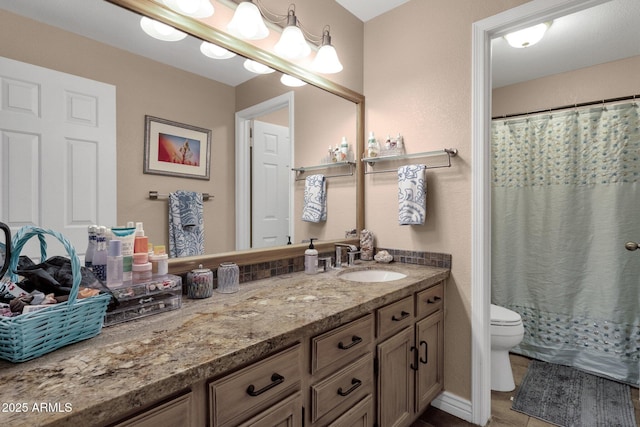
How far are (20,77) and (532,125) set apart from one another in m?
3.12

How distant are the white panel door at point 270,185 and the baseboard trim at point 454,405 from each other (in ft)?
4.18

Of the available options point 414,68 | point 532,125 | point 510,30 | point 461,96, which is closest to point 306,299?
point 461,96

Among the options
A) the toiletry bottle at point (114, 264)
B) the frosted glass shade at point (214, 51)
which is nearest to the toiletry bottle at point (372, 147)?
the frosted glass shade at point (214, 51)

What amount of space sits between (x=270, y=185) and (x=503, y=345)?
1773 millimetres

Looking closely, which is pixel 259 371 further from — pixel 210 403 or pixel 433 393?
pixel 433 393

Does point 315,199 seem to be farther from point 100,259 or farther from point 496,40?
point 496,40

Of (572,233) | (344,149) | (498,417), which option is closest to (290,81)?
(344,149)

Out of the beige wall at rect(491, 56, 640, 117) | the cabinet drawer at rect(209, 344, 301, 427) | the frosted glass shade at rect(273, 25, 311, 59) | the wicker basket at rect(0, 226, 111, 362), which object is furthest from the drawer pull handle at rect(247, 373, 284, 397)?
the beige wall at rect(491, 56, 640, 117)

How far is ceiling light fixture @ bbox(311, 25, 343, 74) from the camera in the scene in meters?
1.84

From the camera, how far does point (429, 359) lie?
169 cm

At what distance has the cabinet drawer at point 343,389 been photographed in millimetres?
1035

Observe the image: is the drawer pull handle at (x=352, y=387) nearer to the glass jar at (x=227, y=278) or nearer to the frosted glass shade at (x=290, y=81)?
the glass jar at (x=227, y=278)

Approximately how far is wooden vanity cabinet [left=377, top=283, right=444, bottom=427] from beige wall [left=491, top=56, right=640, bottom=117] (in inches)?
82.5

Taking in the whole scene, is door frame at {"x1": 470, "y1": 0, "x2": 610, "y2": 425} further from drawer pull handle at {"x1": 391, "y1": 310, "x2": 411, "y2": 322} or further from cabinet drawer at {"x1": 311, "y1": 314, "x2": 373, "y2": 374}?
cabinet drawer at {"x1": 311, "y1": 314, "x2": 373, "y2": 374}
